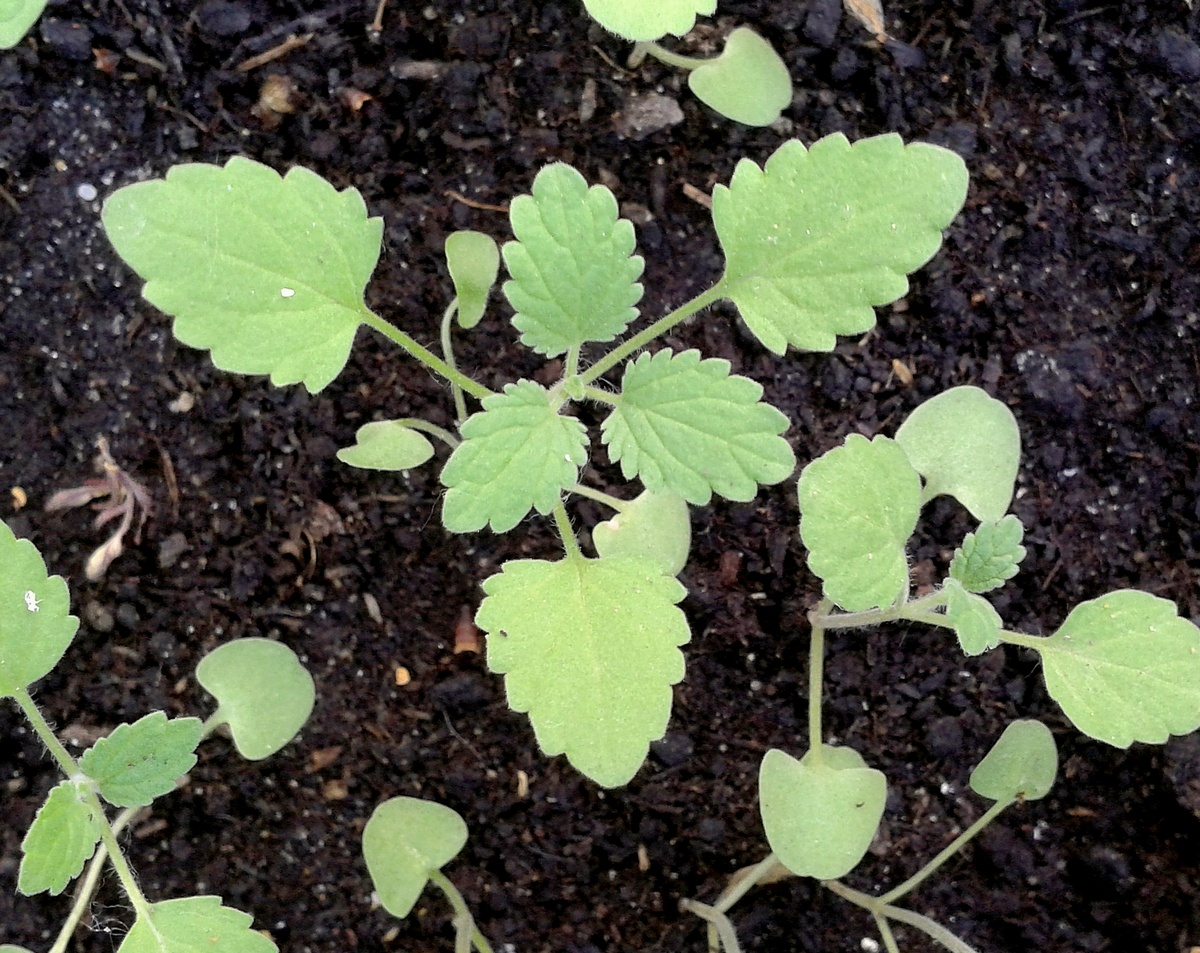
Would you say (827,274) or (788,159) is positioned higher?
(788,159)

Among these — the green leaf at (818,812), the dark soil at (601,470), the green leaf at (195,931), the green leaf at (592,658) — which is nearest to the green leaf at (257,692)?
the dark soil at (601,470)

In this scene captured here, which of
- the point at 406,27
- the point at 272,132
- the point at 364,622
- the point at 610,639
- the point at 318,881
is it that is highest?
the point at 406,27

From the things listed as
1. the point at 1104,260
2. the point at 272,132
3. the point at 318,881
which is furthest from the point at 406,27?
the point at 318,881

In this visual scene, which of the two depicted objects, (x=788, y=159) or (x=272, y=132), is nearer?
(x=788, y=159)

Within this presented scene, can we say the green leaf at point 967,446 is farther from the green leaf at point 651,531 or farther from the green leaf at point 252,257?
the green leaf at point 252,257

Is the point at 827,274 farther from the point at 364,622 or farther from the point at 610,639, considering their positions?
the point at 364,622

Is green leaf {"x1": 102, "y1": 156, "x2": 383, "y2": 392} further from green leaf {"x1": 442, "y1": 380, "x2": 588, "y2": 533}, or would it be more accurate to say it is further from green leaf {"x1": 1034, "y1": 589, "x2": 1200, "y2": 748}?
green leaf {"x1": 1034, "y1": 589, "x2": 1200, "y2": 748}

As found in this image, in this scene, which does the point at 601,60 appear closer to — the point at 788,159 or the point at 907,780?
the point at 788,159

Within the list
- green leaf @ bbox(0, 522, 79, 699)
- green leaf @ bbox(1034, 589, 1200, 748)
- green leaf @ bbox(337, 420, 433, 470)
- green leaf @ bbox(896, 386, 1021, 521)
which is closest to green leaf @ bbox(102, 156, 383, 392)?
green leaf @ bbox(337, 420, 433, 470)
